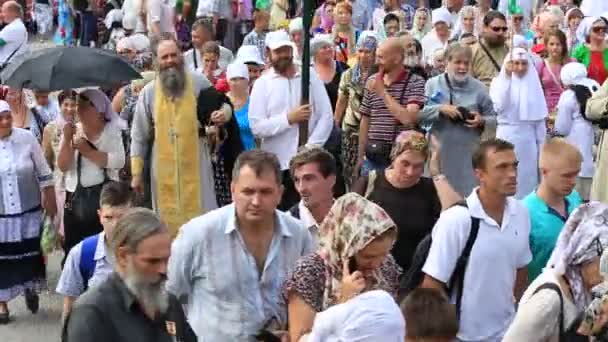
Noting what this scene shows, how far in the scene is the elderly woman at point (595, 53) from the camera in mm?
13227

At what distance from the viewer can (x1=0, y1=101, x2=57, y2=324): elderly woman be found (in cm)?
923

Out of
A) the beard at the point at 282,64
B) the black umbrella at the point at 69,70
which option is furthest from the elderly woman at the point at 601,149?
the black umbrella at the point at 69,70

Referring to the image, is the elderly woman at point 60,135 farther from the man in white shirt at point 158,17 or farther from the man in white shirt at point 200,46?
the man in white shirt at point 158,17

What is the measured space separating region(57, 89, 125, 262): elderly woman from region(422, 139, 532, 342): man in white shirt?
374 cm

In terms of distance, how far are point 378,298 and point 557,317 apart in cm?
98

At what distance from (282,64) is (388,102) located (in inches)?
33.5

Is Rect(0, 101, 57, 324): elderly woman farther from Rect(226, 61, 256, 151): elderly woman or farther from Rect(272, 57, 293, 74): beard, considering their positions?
Rect(272, 57, 293, 74): beard

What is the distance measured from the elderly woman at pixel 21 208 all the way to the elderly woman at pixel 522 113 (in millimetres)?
3863

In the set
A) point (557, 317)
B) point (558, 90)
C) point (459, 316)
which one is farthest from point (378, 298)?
point (558, 90)

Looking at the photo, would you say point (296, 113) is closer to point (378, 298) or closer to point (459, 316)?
point (459, 316)

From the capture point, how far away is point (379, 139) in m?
9.88

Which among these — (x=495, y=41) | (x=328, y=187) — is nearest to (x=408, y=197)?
(x=328, y=187)

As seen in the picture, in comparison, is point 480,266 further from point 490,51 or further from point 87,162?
point 490,51

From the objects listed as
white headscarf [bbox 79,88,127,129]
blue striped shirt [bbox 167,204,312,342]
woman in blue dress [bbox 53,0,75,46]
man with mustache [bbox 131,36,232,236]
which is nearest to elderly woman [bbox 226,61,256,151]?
man with mustache [bbox 131,36,232,236]
